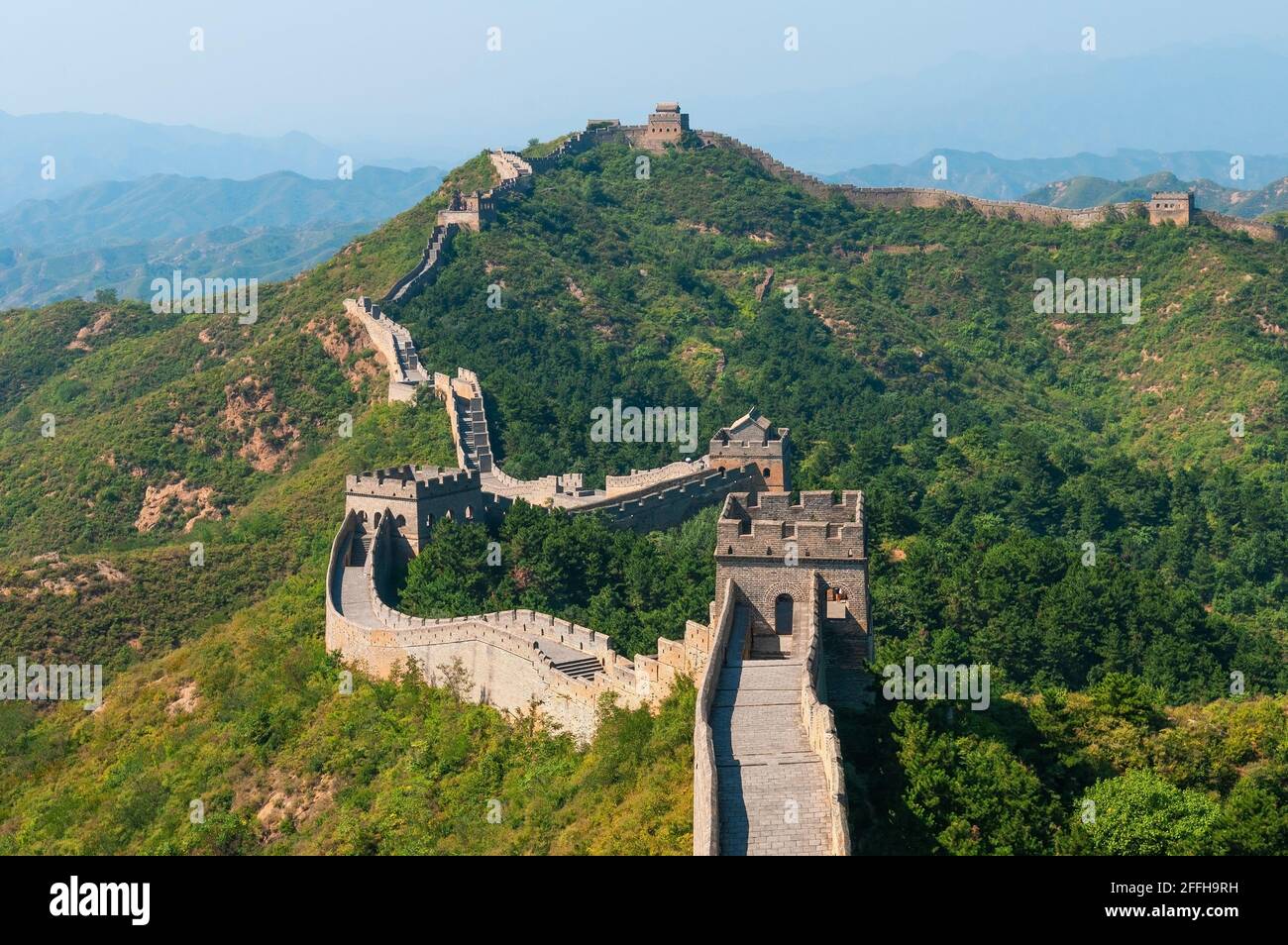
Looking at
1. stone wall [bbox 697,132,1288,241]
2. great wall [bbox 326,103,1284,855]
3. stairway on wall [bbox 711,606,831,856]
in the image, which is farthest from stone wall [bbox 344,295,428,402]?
stone wall [bbox 697,132,1288,241]

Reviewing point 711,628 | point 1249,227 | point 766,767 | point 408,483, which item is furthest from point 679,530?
point 1249,227

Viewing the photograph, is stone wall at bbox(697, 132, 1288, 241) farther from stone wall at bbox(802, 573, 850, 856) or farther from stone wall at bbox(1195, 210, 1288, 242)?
stone wall at bbox(802, 573, 850, 856)

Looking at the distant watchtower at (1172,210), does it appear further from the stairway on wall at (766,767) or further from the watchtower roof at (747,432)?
the stairway on wall at (766,767)

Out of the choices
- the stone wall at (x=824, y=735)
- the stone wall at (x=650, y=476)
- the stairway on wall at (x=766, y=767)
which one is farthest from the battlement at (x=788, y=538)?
the stone wall at (x=650, y=476)

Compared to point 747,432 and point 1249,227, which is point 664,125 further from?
point 747,432

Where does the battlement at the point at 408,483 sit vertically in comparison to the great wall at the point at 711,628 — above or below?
above
